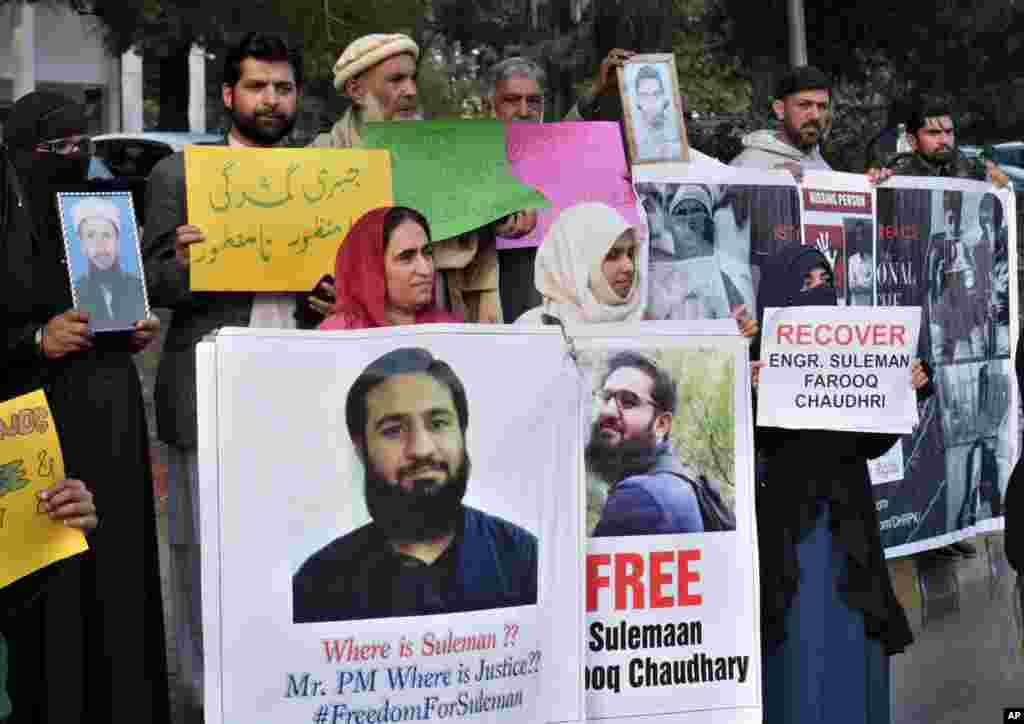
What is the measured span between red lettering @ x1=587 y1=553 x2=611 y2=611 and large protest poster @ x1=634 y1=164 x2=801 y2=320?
2279 millimetres

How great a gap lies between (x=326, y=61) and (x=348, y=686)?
968 cm

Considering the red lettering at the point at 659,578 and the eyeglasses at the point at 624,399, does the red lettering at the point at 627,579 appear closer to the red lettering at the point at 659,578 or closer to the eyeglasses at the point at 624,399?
the red lettering at the point at 659,578

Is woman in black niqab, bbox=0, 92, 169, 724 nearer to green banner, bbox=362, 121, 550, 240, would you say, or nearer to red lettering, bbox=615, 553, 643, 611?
green banner, bbox=362, 121, 550, 240

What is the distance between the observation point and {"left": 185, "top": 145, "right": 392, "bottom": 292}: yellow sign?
5.34 meters

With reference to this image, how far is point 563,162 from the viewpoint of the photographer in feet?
19.7

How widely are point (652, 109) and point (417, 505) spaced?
2332 millimetres

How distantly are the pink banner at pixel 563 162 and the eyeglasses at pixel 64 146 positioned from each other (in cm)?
140

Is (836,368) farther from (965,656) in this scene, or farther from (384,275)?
(965,656)

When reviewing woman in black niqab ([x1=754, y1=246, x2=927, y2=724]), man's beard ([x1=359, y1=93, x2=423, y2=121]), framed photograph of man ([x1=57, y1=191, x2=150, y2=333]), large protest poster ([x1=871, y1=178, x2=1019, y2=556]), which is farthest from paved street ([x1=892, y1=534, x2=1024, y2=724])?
framed photograph of man ([x1=57, y1=191, x2=150, y2=333])

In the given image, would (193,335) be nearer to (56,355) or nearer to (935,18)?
(56,355)

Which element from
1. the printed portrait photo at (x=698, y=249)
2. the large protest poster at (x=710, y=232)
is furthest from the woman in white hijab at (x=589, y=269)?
the printed portrait photo at (x=698, y=249)

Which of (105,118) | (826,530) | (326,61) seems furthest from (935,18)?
(105,118)

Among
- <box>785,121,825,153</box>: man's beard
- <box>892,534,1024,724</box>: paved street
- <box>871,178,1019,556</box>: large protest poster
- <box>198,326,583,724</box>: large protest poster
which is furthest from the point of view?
<box>871,178,1019,556</box>: large protest poster

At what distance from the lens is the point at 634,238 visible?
5355 millimetres
